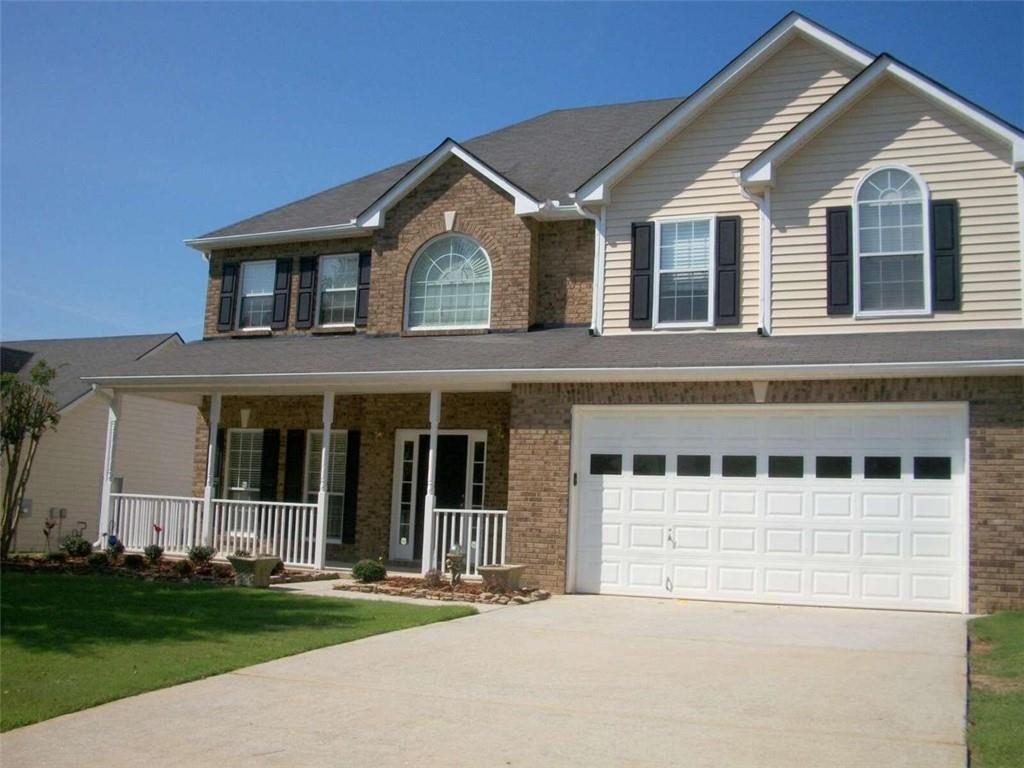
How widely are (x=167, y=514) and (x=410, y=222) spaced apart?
6.82 m

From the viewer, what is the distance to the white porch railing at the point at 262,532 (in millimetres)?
17250

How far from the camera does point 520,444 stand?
1505 centimetres

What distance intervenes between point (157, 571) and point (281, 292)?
21.7 feet

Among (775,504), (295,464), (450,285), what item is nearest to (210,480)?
(295,464)

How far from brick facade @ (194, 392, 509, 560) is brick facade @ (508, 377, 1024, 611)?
8.22 feet

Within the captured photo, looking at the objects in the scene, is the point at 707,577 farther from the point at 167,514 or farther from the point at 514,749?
the point at 167,514

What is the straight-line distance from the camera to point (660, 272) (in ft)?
52.5

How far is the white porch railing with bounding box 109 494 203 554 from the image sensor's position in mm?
17859

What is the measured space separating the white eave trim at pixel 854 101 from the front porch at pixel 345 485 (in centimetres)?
591

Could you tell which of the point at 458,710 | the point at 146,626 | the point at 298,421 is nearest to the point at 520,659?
the point at 458,710

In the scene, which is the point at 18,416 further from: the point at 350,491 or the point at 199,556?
the point at 350,491

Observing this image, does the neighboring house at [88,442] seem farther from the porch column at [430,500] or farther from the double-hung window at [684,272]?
the double-hung window at [684,272]

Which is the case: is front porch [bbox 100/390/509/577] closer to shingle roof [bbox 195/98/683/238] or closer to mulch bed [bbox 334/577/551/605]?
mulch bed [bbox 334/577/551/605]

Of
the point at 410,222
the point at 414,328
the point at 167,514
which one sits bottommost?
the point at 167,514
